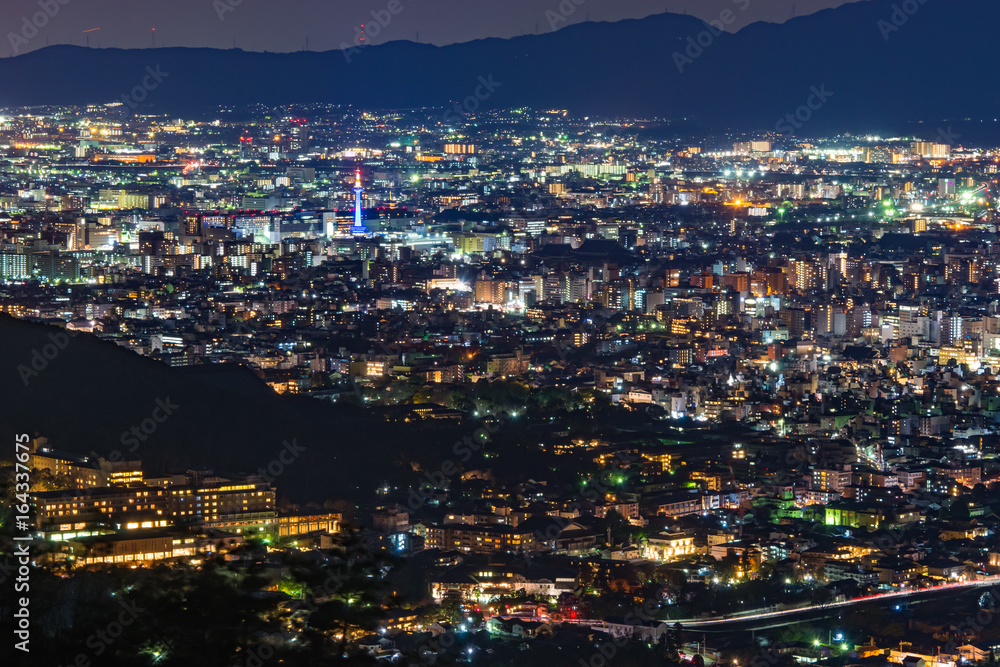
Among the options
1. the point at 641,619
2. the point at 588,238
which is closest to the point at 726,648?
the point at 641,619

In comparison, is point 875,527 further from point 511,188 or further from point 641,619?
point 511,188

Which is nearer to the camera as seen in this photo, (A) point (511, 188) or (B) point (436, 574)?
(B) point (436, 574)

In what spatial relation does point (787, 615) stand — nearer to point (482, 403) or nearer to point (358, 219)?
point (482, 403)

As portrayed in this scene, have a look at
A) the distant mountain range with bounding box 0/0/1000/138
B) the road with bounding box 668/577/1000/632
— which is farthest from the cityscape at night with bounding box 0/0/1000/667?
the distant mountain range with bounding box 0/0/1000/138

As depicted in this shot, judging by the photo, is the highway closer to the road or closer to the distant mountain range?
the road

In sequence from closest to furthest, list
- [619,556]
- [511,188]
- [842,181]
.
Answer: [619,556]
[511,188]
[842,181]
